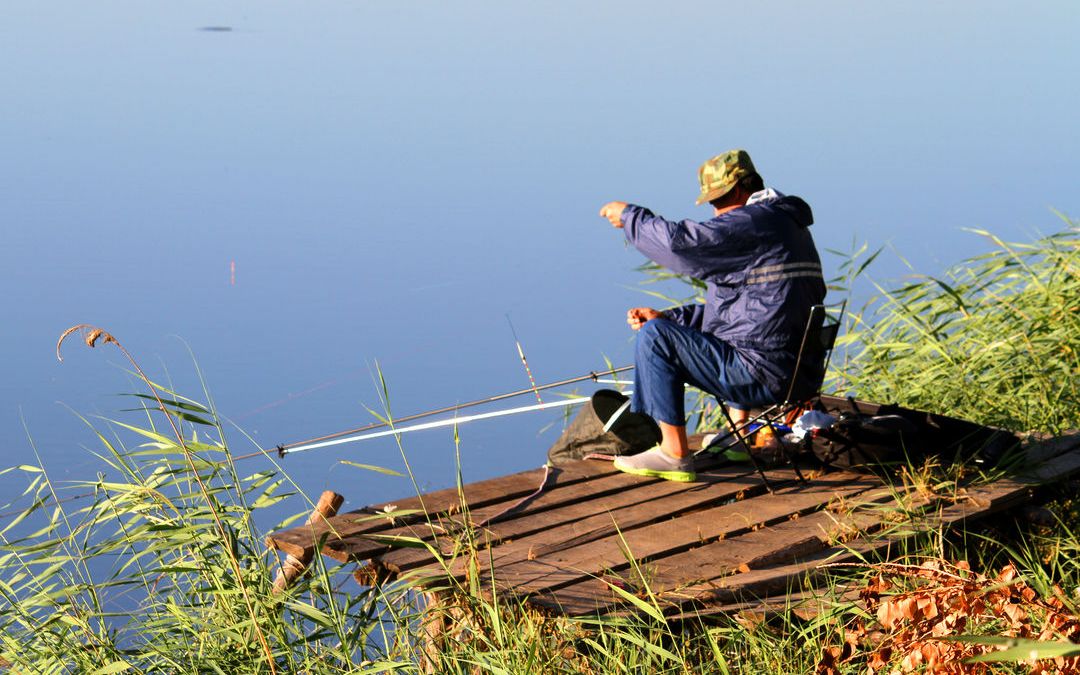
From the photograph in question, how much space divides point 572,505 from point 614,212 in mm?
1158

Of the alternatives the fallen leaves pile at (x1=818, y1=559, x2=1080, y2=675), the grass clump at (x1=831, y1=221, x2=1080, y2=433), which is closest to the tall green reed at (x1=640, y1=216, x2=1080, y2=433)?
the grass clump at (x1=831, y1=221, x2=1080, y2=433)

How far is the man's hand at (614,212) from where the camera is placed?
5.24m

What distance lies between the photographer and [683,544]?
441 cm

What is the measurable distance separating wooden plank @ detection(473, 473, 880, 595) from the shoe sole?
0.27 meters

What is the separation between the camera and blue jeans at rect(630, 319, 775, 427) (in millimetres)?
5094

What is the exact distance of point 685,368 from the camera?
5.13 meters

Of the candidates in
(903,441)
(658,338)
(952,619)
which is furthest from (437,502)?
(952,619)

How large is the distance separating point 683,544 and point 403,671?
45.7 inches

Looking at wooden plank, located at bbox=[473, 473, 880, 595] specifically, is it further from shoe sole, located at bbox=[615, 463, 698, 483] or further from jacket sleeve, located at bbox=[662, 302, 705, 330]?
jacket sleeve, located at bbox=[662, 302, 705, 330]

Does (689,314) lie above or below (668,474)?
above

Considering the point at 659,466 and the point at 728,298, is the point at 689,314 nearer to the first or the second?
the point at 728,298

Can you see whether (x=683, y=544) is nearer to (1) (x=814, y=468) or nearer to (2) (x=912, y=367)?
(1) (x=814, y=468)

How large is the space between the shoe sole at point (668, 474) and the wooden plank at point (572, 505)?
0.07ft

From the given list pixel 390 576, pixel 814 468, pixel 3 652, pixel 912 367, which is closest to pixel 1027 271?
pixel 912 367
